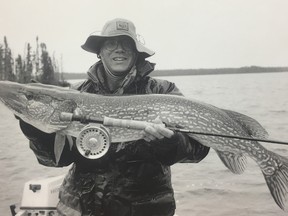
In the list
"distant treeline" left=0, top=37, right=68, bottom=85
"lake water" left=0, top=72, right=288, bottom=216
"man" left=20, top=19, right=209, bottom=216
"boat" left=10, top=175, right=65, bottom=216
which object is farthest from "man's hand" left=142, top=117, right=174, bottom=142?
"distant treeline" left=0, top=37, right=68, bottom=85

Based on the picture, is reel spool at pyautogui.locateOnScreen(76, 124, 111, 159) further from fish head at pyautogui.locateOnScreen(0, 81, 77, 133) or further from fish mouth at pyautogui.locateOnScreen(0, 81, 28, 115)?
fish mouth at pyautogui.locateOnScreen(0, 81, 28, 115)

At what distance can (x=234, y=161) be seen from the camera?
296 cm

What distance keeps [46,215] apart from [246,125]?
6.08 feet

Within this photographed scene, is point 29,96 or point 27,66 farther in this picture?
point 27,66

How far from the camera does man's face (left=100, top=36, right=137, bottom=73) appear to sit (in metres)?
3.03

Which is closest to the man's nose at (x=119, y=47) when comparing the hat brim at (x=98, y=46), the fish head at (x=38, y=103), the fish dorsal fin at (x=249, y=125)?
the hat brim at (x=98, y=46)

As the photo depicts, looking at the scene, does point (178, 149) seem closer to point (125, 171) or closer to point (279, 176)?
point (125, 171)

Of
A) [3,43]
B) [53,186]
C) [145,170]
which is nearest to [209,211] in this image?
[53,186]

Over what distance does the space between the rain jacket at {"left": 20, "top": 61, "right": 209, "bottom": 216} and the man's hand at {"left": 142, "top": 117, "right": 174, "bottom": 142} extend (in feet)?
0.16

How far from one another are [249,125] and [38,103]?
1576mm

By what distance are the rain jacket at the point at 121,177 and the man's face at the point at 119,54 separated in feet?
1.96

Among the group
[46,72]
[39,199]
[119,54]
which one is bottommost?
[46,72]

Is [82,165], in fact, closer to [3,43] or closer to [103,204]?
[103,204]

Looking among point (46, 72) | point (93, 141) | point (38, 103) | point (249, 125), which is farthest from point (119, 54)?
point (46, 72)
